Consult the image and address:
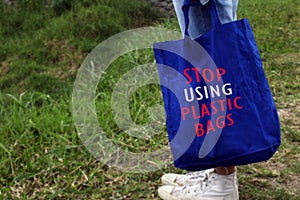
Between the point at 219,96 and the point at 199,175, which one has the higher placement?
the point at 219,96

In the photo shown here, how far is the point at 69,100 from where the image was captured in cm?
364

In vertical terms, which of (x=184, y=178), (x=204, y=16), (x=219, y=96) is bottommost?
(x=184, y=178)

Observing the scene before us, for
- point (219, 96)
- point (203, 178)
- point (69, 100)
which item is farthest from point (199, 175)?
point (69, 100)

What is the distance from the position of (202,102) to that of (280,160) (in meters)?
0.96

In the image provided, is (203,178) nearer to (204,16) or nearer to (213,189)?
(213,189)

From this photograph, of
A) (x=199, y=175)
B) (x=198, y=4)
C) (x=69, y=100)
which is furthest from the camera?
(x=69, y=100)

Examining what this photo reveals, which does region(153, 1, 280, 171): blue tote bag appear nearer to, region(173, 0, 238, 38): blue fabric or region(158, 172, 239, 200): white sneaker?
region(173, 0, 238, 38): blue fabric

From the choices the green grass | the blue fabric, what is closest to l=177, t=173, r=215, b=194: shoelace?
the green grass

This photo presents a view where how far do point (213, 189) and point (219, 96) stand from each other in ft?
1.51

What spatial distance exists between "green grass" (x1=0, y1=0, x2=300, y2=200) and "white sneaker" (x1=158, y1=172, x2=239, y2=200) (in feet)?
0.71

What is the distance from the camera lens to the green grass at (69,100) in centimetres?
241

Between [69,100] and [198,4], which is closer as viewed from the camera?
[198,4]

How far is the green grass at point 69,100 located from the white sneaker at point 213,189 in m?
0.22

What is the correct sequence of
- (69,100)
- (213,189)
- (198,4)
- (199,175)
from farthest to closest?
(69,100)
(199,175)
(213,189)
(198,4)
